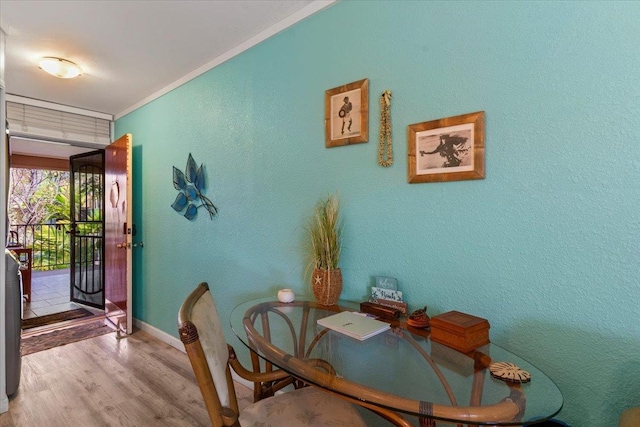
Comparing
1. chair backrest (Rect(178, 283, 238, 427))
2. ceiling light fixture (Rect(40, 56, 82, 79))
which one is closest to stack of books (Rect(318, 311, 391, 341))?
chair backrest (Rect(178, 283, 238, 427))

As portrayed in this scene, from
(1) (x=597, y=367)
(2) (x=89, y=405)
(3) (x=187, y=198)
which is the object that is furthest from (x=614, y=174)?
(2) (x=89, y=405)

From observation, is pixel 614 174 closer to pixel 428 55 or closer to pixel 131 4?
pixel 428 55

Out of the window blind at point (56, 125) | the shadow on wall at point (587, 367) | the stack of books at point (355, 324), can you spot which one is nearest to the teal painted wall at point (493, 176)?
the shadow on wall at point (587, 367)

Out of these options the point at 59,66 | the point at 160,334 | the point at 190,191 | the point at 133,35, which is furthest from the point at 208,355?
the point at 59,66

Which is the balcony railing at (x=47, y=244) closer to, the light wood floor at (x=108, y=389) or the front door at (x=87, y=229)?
the front door at (x=87, y=229)

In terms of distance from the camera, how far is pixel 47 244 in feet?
23.6

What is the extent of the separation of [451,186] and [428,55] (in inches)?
23.7

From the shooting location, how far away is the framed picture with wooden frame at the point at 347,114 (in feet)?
5.62

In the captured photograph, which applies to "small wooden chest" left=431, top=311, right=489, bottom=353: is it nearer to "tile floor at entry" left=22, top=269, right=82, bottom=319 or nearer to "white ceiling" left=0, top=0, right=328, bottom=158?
"white ceiling" left=0, top=0, right=328, bottom=158

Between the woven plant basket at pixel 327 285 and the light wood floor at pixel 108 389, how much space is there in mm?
1089

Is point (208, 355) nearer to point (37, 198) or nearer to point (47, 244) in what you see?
point (47, 244)

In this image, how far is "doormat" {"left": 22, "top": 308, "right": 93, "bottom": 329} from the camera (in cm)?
369

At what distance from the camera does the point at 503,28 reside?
1.29 m

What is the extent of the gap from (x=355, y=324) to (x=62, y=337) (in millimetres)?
3433
